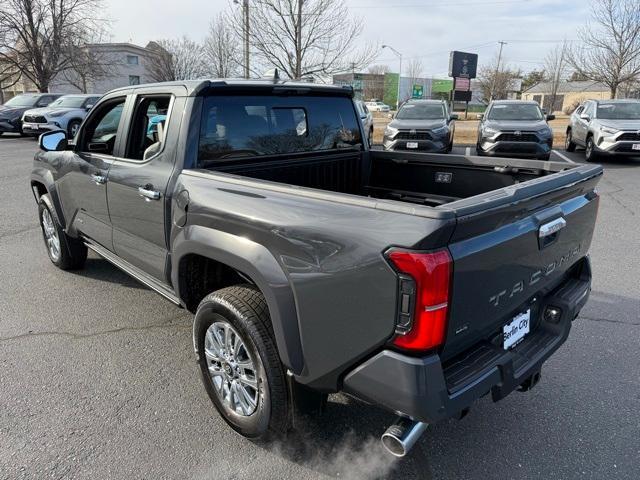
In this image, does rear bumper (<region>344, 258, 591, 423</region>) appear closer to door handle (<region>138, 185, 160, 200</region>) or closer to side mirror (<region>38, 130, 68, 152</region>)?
door handle (<region>138, 185, 160, 200</region>)

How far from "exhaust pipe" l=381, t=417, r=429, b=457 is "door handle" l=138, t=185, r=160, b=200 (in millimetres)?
1951

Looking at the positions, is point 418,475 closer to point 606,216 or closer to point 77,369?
point 77,369

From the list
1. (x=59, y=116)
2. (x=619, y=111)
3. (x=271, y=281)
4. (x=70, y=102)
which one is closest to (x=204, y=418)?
(x=271, y=281)

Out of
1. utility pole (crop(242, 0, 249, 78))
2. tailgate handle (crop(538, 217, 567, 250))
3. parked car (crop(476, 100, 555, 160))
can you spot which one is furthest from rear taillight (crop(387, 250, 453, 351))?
utility pole (crop(242, 0, 249, 78))

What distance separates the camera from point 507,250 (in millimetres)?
1989

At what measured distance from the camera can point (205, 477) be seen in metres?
2.37

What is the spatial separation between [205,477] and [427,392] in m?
1.27

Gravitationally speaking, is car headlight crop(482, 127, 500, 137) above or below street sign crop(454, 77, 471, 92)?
below

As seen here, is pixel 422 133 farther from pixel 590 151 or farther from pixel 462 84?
pixel 462 84

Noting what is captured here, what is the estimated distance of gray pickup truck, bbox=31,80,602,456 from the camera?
1.80m

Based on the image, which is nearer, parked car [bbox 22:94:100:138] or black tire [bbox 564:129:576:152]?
black tire [bbox 564:129:576:152]

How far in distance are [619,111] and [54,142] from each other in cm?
1374

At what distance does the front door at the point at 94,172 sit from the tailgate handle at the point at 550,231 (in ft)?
9.60

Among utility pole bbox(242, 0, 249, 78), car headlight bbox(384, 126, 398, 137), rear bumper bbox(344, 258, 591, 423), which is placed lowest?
rear bumper bbox(344, 258, 591, 423)
